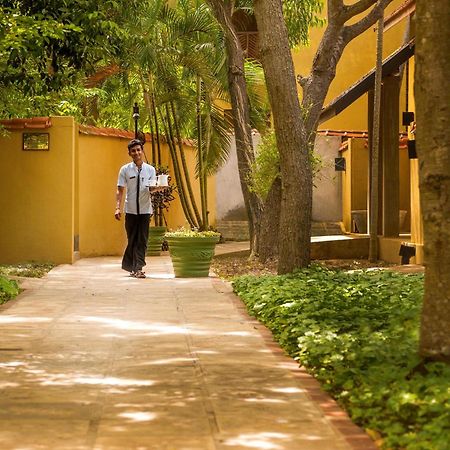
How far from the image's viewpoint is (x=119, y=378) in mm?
6629

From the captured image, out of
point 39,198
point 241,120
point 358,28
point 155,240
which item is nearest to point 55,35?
point 358,28

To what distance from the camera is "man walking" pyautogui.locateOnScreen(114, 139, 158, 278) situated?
45.6 ft

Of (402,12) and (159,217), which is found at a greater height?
(402,12)

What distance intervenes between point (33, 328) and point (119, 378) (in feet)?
7.93

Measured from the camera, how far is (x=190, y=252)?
13.9 m

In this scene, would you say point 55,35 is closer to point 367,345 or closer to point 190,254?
point 190,254

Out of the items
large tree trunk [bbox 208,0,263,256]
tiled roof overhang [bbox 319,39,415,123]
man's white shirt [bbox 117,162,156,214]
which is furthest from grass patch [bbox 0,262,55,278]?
tiled roof overhang [bbox 319,39,415,123]

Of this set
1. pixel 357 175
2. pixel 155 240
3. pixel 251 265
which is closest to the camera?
pixel 251 265

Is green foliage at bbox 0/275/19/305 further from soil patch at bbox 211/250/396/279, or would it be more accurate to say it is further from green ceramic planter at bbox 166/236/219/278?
soil patch at bbox 211/250/396/279

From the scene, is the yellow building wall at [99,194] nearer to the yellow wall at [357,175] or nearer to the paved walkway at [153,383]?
the yellow wall at [357,175]

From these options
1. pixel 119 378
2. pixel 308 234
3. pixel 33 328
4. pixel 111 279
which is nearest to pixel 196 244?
pixel 111 279

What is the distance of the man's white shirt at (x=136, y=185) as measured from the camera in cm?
1391

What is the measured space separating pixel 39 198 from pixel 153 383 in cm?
1077

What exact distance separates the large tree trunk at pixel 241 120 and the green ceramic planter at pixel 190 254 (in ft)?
7.79
